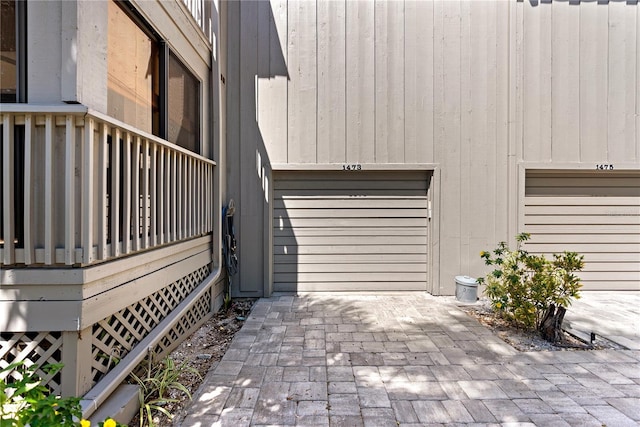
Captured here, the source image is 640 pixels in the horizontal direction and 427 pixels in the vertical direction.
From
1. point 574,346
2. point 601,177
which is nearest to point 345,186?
point 574,346

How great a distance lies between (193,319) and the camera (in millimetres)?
3625

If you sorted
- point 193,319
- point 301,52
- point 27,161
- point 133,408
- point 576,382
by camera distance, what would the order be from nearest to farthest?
1. point 27,161
2. point 133,408
3. point 576,382
4. point 193,319
5. point 301,52

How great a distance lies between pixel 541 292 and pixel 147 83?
452cm

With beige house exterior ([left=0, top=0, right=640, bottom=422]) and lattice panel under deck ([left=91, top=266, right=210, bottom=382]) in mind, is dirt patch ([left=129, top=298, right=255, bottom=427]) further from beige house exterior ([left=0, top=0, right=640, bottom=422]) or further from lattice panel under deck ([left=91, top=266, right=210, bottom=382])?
lattice panel under deck ([left=91, top=266, right=210, bottom=382])

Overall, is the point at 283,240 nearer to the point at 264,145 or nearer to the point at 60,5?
the point at 264,145

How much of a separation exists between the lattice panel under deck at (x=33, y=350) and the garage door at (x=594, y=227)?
19.6ft

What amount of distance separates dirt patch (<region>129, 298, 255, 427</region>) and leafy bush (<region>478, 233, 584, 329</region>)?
10.4 feet

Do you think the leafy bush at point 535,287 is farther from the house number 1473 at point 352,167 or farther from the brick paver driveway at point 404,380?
the house number 1473 at point 352,167

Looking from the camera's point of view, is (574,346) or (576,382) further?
(574,346)

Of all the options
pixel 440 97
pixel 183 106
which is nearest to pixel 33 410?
pixel 183 106

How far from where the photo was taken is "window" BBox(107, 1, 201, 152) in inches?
97.4

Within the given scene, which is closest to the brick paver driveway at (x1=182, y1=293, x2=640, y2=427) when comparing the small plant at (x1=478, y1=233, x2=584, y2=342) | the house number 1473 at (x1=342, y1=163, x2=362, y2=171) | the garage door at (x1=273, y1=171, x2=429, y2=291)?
the small plant at (x1=478, y1=233, x2=584, y2=342)

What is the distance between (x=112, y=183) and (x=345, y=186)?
3470 millimetres

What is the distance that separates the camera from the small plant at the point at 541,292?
3275 millimetres
